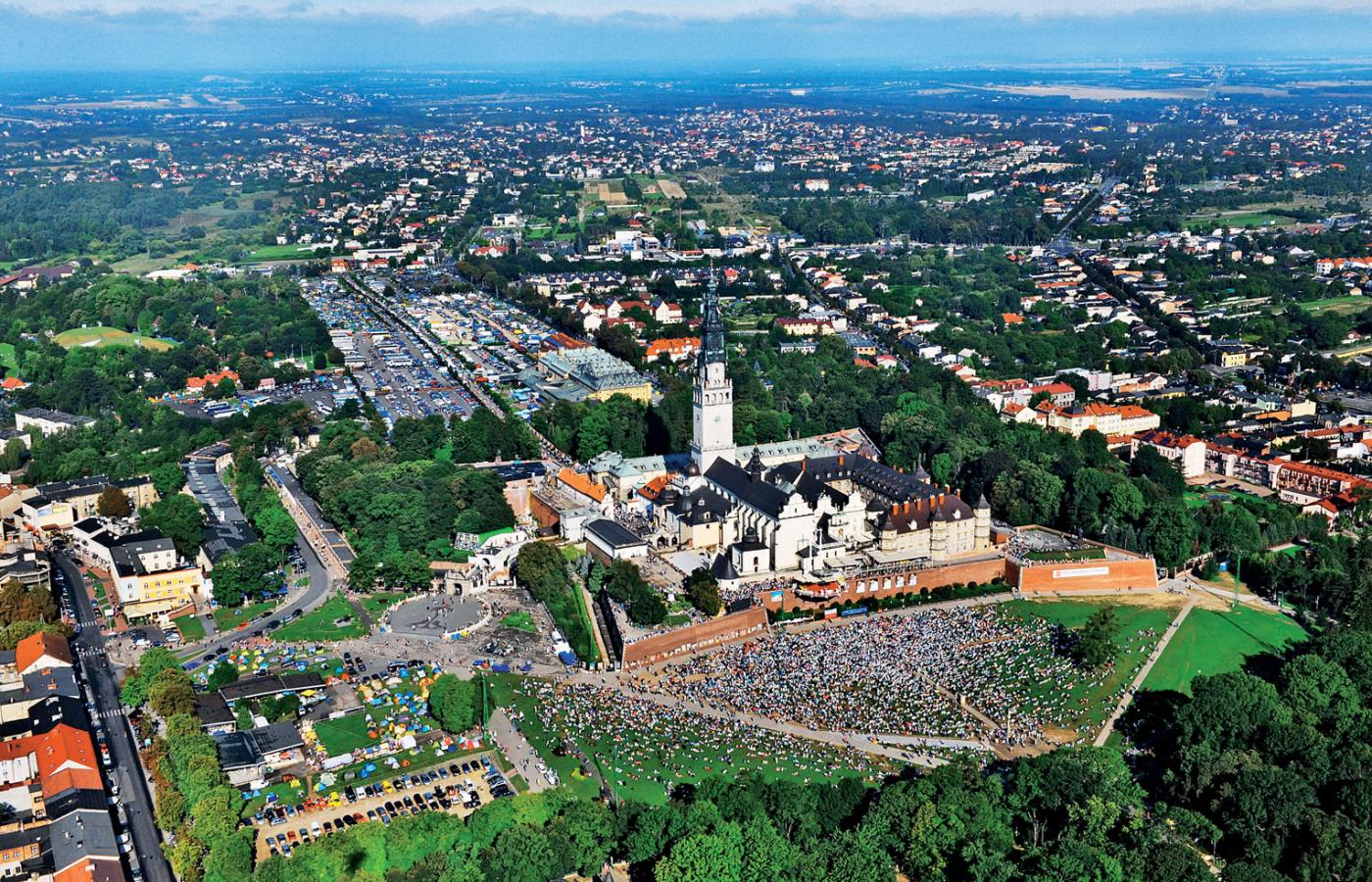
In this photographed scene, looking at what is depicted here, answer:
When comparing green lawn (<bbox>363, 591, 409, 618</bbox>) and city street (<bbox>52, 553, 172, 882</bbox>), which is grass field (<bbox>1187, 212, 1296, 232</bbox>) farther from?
city street (<bbox>52, 553, 172, 882</bbox>)

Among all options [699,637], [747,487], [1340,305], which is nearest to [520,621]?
[699,637]

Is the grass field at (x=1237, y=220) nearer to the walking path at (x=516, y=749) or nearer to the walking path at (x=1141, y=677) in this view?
the walking path at (x=1141, y=677)

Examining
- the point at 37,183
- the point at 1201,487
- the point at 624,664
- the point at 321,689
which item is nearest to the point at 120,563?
the point at 321,689

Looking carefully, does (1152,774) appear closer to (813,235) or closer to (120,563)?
(120,563)

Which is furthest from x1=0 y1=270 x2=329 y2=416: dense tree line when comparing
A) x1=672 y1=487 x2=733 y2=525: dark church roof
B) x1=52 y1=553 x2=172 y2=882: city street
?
x1=672 y1=487 x2=733 y2=525: dark church roof

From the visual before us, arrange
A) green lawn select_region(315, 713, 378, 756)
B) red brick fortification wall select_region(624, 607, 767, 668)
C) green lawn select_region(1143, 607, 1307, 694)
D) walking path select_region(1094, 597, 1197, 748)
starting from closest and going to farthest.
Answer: green lawn select_region(315, 713, 378, 756) < walking path select_region(1094, 597, 1197, 748) < green lawn select_region(1143, 607, 1307, 694) < red brick fortification wall select_region(624, 607, 767, 668)

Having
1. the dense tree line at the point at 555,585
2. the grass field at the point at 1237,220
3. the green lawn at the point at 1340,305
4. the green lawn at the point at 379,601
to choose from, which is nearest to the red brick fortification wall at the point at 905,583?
the dense tree line at the point at 555,585

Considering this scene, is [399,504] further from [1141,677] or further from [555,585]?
[1141,677]

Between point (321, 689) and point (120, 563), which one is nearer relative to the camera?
point (321, 689)
